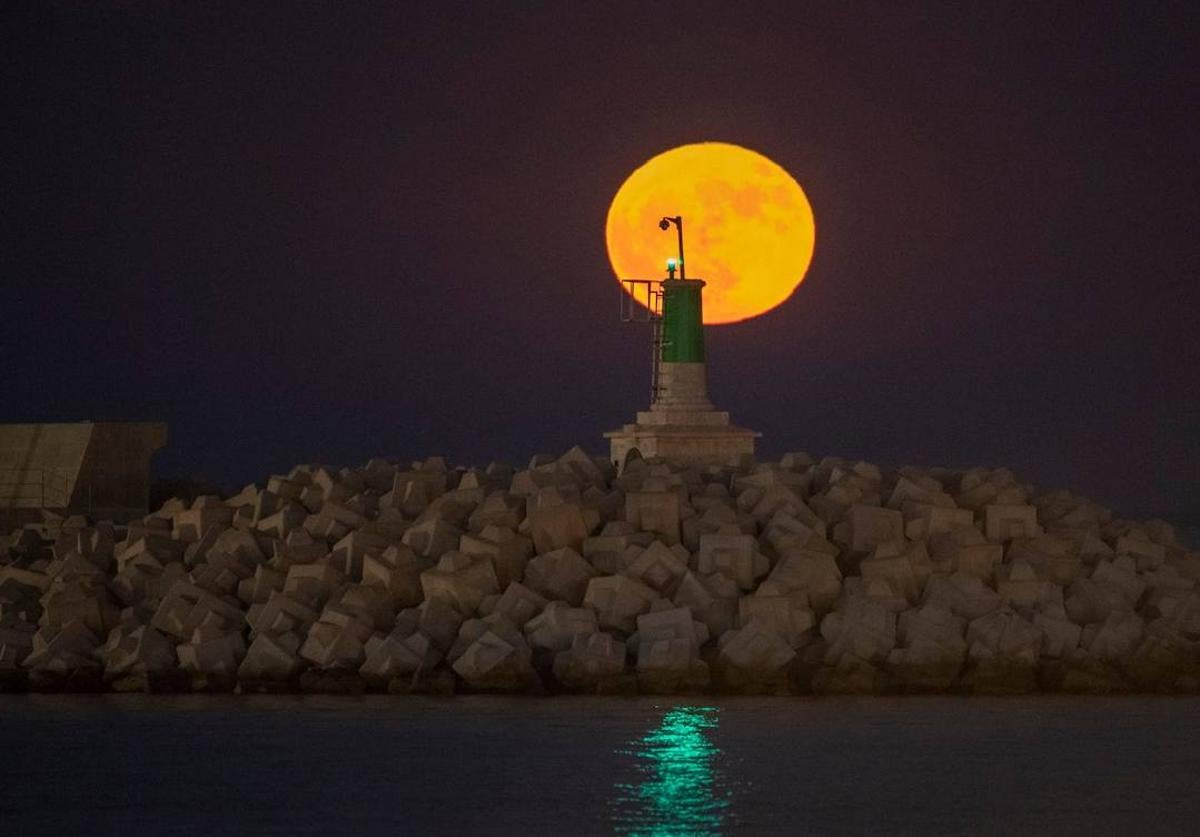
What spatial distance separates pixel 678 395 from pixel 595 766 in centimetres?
1160

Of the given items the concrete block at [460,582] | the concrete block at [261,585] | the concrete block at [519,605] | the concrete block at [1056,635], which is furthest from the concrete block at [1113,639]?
the concrete block at [261,585]

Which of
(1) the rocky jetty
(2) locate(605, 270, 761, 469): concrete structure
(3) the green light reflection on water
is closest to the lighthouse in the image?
(2) locate(605, 270, 761, 469): concrete structure

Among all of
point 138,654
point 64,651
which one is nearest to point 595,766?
point 138,654

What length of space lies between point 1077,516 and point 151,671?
9.24 meters

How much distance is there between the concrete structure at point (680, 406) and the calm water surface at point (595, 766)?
8.24m

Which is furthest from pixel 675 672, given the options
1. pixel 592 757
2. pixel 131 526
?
pixel 131 526

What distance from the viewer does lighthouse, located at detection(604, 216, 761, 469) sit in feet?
99.9

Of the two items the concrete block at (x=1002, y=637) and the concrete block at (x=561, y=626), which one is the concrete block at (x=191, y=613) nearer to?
the concrete block at (x=561, y=626)

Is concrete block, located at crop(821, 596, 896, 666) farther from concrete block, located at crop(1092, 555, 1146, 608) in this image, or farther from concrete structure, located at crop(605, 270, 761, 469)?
concrete structure, located at crop(605, 270, 761, 469)

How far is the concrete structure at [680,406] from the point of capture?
30.4 m

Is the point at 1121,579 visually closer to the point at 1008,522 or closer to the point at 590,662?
the point at 1008,522

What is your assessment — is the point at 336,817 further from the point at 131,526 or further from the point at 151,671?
the point at 131,526

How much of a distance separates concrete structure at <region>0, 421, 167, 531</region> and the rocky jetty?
379 cm

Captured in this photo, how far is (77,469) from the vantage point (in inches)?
1160
